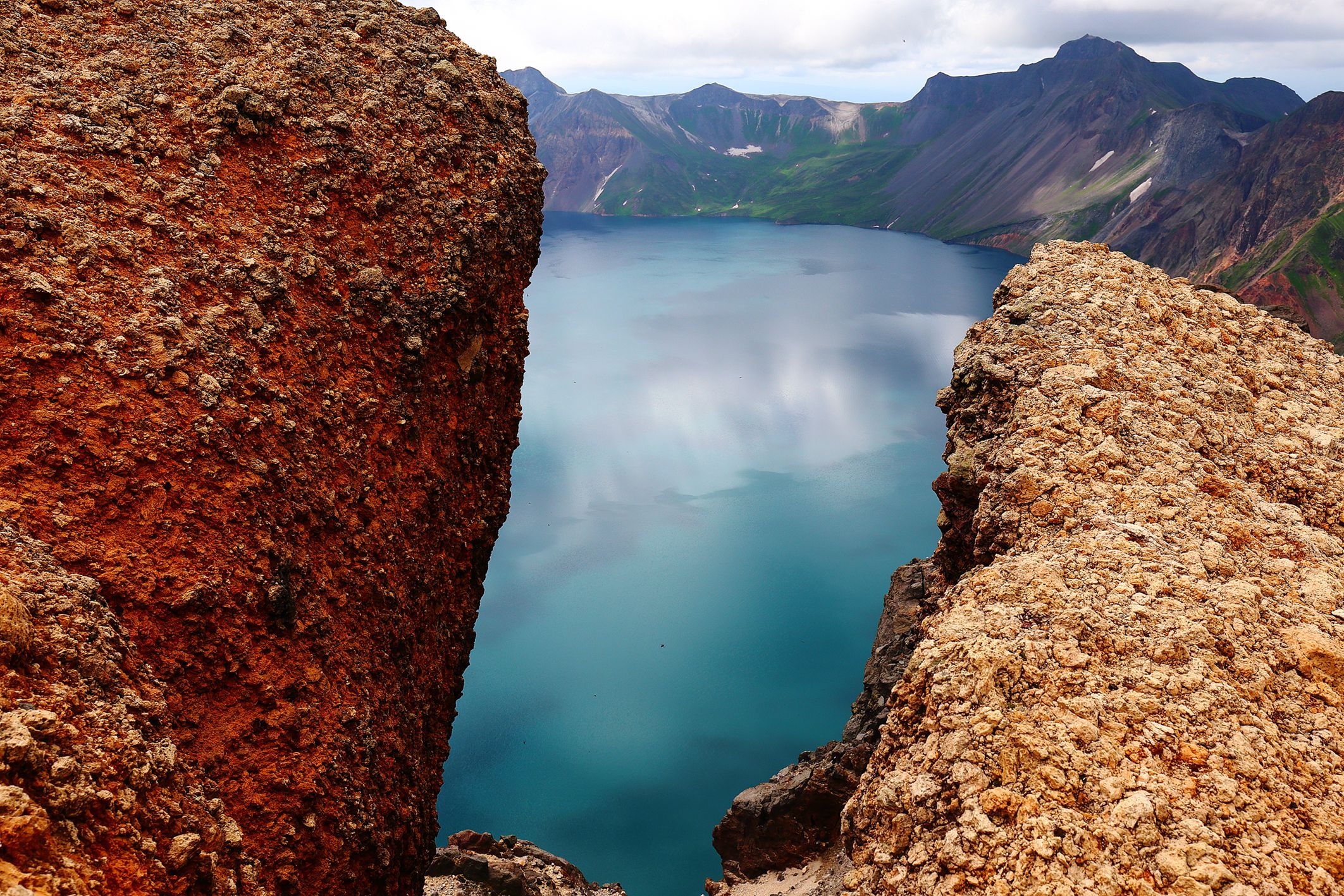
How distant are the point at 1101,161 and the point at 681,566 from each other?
155264 millimetres

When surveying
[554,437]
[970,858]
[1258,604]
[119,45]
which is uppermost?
[119,45]

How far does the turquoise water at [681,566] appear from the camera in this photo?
2886 centimetres

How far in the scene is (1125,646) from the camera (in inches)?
319

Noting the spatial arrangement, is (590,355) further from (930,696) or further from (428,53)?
(930,696)

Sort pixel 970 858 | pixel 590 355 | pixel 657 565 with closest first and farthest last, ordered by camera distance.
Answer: pixel 970 858, pixel 657 565, pixel 590 355

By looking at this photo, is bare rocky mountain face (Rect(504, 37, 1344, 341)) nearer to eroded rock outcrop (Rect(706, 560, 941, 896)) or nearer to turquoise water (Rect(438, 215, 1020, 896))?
turquoise water (Rect(438, 215, 1020, 896))

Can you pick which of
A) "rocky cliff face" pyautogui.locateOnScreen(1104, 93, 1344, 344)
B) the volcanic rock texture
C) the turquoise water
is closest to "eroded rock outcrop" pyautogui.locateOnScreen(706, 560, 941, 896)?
the turquoise water

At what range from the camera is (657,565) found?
40812 mm

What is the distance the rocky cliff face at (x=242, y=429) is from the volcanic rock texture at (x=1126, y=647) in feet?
20.3

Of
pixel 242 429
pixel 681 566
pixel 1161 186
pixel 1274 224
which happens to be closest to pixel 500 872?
pixel 242 429

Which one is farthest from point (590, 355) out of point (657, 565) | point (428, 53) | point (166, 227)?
point (166, 227)

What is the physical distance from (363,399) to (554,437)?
4248 cm

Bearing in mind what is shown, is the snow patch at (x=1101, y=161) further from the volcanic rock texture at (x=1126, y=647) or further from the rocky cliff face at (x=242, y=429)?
the rocky cliff face at (x=242, y=429)

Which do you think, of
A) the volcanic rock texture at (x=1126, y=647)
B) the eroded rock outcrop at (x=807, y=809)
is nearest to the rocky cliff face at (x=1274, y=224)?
the eroded rock outcrop at (x=807, y=809)
